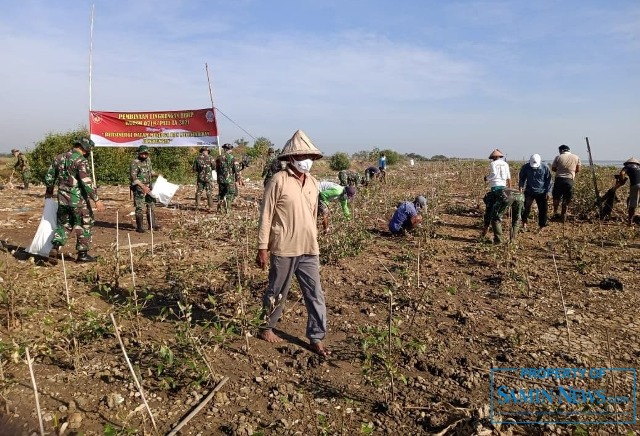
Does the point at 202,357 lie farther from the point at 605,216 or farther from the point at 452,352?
the point at 605,216

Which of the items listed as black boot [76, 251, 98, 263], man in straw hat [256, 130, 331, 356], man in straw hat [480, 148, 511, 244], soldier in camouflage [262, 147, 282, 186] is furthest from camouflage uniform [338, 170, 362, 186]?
man in straw hat [256, 130, 331, 356]

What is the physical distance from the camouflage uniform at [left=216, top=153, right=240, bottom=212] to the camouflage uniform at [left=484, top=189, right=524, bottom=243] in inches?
190

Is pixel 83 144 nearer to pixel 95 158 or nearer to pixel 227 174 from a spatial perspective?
pixel 227 174

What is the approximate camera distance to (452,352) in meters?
3.18

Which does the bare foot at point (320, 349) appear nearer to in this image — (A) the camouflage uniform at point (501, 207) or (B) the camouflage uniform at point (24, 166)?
(A) the camouflage uniform at point (501, 207)

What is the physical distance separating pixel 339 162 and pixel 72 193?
24.8 metres

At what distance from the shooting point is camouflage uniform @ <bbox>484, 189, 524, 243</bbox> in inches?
234

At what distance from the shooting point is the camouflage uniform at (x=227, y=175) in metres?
8.32

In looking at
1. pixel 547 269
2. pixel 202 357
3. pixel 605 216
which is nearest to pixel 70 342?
pixel 202 357

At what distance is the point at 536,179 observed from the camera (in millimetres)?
6660

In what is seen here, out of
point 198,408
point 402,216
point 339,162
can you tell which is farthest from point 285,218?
point 339,162

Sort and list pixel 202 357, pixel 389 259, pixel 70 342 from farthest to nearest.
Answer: pixel 389 259 → pixel 70 342 → pixel 202 357

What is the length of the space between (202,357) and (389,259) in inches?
131

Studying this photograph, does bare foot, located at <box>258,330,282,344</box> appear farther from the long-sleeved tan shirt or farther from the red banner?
the red banner
